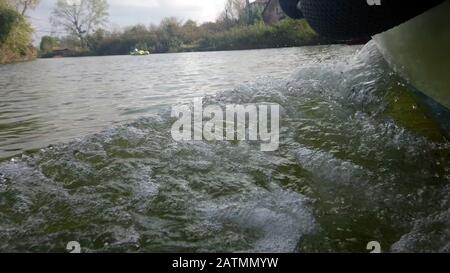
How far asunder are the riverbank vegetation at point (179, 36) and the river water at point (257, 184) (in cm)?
3092

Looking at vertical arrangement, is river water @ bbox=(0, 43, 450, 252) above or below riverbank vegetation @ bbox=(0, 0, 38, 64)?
below

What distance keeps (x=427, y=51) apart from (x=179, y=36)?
143 feet

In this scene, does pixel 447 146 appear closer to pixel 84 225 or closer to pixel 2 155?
pixel 84 225

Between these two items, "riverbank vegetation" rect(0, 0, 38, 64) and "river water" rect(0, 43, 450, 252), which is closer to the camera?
"river water" rect(0, 43, 450, 252)

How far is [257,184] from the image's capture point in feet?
7.76

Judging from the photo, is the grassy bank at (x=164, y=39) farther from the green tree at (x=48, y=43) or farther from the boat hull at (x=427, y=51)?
the boat hull at (x=427, y=51)

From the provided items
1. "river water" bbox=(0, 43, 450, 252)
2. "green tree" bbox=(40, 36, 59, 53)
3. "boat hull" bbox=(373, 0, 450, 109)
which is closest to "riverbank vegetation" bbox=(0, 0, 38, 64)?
"green tree" bbox=(40, 36, 59, 53)

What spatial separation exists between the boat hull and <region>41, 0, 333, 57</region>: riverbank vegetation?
31344 millimetres

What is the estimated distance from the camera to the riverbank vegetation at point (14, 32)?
2958 centimetres

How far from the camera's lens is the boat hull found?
2047mm

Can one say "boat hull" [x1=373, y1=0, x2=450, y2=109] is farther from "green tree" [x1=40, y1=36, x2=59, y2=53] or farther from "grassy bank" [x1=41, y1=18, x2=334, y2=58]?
"green tree" [x1=40, y1=36, x2=59, y2=53]

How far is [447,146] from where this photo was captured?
2400 millimetres

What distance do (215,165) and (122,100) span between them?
3851 mm

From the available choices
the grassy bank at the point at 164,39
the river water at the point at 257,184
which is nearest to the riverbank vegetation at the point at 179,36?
the grassy bank at the point at 164,39
